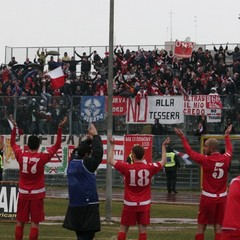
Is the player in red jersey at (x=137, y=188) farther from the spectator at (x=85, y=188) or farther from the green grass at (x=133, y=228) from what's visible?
the green grass at (x=133, y=228)

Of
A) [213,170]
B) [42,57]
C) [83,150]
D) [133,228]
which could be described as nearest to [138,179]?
[213,170]

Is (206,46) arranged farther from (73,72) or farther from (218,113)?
(218,113)

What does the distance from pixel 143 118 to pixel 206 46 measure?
50.5 feet

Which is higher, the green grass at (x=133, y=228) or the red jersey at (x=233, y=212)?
the red jersey at (x=233, y=212)

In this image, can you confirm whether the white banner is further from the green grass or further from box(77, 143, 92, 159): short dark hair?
box(77, 143, 92, 159): short dark hair

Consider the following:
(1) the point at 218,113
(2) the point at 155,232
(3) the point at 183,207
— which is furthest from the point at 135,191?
(1) the point at 218,113

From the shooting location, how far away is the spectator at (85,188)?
12617mm

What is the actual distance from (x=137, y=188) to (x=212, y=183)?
135 cm

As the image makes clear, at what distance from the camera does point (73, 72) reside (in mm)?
43094

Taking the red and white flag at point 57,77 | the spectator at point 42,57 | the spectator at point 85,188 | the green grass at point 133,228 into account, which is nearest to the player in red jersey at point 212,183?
the spectator at point 85,188

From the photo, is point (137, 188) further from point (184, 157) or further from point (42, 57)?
point (42, 57)

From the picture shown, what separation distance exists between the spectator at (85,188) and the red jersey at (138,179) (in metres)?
1.18

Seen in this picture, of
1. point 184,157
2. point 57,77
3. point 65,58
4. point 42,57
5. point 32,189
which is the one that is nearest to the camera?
point 32,189

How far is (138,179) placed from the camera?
14008 mm
